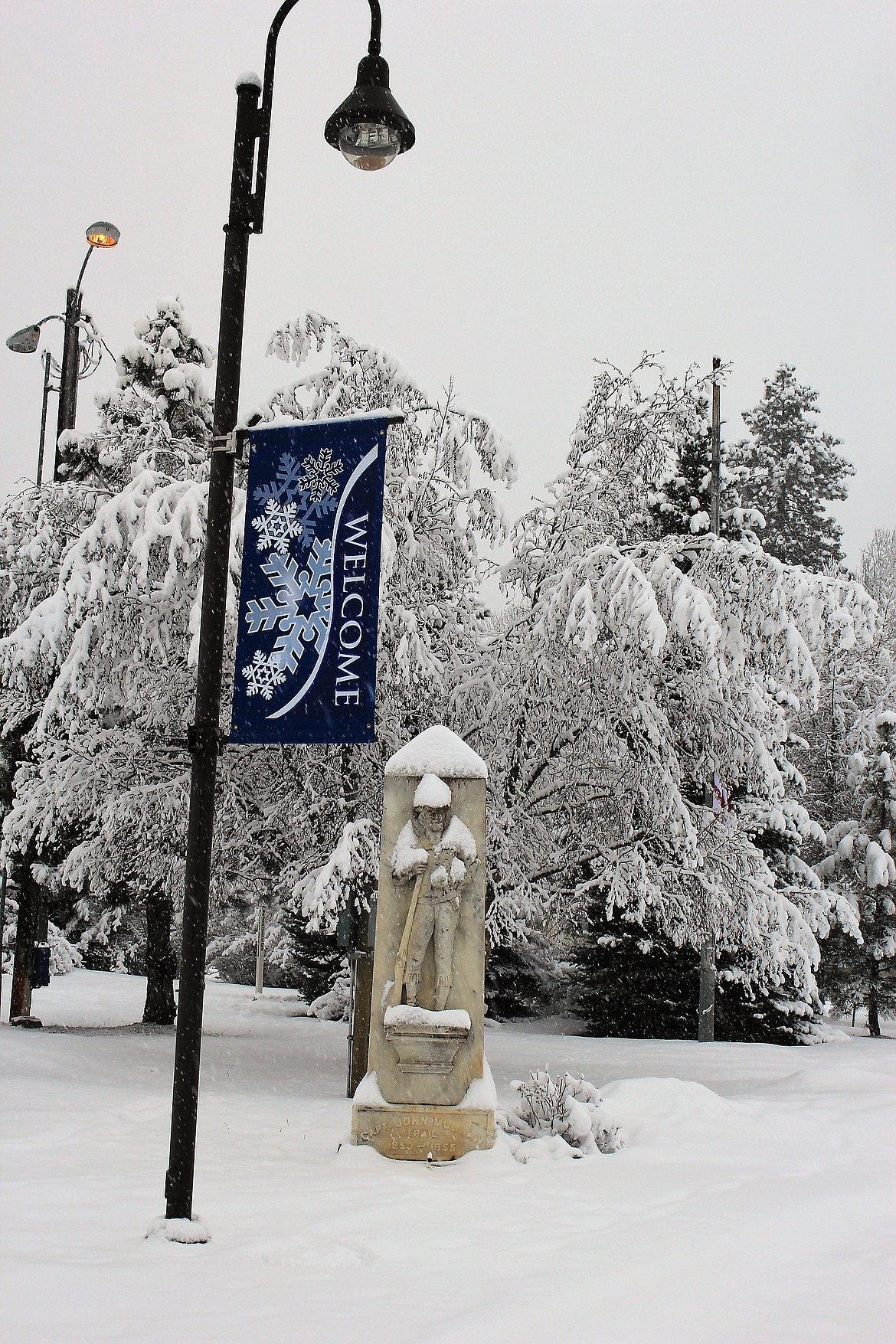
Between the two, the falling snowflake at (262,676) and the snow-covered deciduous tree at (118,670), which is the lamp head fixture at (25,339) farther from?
the falling snowflake at (262,676)

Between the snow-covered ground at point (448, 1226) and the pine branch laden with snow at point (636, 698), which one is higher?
the pine branch laden with snow at point (636, 698)

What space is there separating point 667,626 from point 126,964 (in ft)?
98.8

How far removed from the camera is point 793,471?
38125 mm

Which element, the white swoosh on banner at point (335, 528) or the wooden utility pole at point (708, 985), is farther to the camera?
the wooden utility pole at point (708, 985)

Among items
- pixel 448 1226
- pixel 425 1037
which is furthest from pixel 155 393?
pixel 448 1226

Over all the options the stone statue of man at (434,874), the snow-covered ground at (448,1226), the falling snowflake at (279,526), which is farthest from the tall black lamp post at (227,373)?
the stone statue of man at (434,874)

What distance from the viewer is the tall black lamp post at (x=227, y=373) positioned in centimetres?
617

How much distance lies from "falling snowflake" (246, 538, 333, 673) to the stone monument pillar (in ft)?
11.0

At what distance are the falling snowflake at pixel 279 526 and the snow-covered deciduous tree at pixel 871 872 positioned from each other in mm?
19351

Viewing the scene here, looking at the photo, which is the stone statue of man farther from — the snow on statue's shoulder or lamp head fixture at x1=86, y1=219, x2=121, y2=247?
lamp head fixture at x1=86, y1=219, x2=121, y2=247

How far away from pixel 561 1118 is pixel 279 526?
16.8 ft

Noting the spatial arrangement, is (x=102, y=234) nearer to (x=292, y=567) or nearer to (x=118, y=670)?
(x=118, y=670)

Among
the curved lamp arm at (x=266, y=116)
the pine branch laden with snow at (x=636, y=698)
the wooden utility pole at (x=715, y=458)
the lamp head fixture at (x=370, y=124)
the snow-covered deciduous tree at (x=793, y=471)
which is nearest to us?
the lamp head fixture at (x=370, y=124)

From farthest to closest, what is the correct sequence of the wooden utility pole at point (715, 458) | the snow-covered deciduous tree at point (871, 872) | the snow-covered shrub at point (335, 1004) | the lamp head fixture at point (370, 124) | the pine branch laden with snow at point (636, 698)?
the snow-covered deciduous tree at point (871, 872), the snow-covered shrub at point (335, 1004), the wooden utility pole at point (715, 458), the pine branch laden with snow at point (636, 698), the lamp head fixture at point (370, 124)
